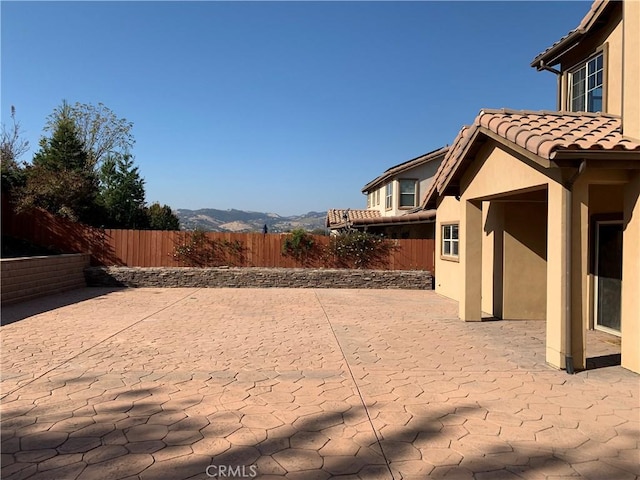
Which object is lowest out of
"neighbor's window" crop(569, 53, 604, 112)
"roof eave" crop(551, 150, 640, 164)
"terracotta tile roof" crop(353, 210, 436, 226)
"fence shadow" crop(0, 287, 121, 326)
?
"fence shadow" crop(0, 287, 121, 326)

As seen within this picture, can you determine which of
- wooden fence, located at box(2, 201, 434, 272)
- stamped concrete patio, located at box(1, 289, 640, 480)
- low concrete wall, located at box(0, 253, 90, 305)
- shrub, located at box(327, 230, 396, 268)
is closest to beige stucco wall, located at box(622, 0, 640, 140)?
stamped concrete patio, located at box(1, 289, 640, 480)

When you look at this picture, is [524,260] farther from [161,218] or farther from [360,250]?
[161,218]

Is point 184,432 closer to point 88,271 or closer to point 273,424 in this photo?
point 273,424

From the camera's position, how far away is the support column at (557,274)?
581cm

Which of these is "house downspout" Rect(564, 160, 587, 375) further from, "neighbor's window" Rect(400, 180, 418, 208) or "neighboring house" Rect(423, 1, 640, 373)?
"neighbor's window" Rect(400, 180, 418, 208)

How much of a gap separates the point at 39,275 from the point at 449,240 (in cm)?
1313

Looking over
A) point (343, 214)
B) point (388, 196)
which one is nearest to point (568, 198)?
point (388, 196)

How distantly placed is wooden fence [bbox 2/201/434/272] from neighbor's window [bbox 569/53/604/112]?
8171 mm

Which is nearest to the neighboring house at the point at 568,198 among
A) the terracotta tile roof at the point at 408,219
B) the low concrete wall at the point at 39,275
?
the terracotta tile roof at the point at 408,219

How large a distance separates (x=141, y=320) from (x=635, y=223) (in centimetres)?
Answer: 941

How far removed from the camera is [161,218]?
3294 centimetres

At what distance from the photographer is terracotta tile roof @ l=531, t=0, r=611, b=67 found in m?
8.93

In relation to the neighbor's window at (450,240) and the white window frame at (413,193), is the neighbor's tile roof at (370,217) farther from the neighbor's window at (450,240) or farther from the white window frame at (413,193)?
the neighbor's window at (450,240)

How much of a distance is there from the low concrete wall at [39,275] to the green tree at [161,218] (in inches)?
553
